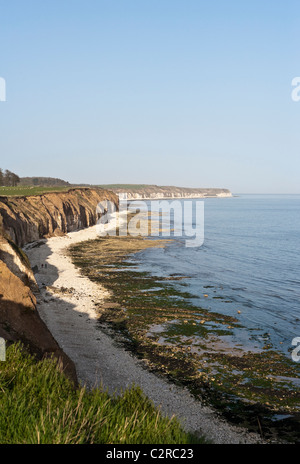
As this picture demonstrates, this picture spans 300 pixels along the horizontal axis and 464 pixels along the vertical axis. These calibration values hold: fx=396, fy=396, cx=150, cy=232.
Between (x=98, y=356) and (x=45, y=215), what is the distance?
4540 centimetres

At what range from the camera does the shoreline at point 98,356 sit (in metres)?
13.5

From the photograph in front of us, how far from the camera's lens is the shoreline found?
13.5 meters

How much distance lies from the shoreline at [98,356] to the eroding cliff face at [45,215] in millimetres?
10633

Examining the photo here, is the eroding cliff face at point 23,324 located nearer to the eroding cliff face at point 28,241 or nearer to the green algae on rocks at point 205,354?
the eroding cliff face at point 28,241

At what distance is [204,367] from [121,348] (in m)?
4.36

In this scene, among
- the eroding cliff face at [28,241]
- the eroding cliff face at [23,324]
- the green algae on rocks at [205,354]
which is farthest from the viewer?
the eroding cliff face at [28,241]

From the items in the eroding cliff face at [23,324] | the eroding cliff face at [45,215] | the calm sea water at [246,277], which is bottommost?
the calm sea water at [246,277]

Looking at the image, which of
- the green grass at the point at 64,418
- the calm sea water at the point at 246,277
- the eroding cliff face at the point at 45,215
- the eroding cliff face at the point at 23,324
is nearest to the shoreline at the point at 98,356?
the green grass at the point at 64,418

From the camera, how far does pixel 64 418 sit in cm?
791

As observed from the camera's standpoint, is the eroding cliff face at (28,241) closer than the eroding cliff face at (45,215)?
Yes

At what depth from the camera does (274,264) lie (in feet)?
154

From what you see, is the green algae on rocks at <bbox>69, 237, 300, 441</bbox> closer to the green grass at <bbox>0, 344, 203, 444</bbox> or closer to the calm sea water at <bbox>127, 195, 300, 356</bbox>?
the calm sea water at <bbox>127, 195, 300, 356</bbox>

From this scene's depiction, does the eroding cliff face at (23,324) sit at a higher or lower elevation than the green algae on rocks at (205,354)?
higher

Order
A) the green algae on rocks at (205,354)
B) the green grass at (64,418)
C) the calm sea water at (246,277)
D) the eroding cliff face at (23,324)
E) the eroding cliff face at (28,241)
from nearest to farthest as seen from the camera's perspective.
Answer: the green grass at (64,418) < the green algae on rocks at (205,354) < the eroding cliff face at (23,324) < the eroding cliff face at (28,241) < the calm sea water at (246,277)
